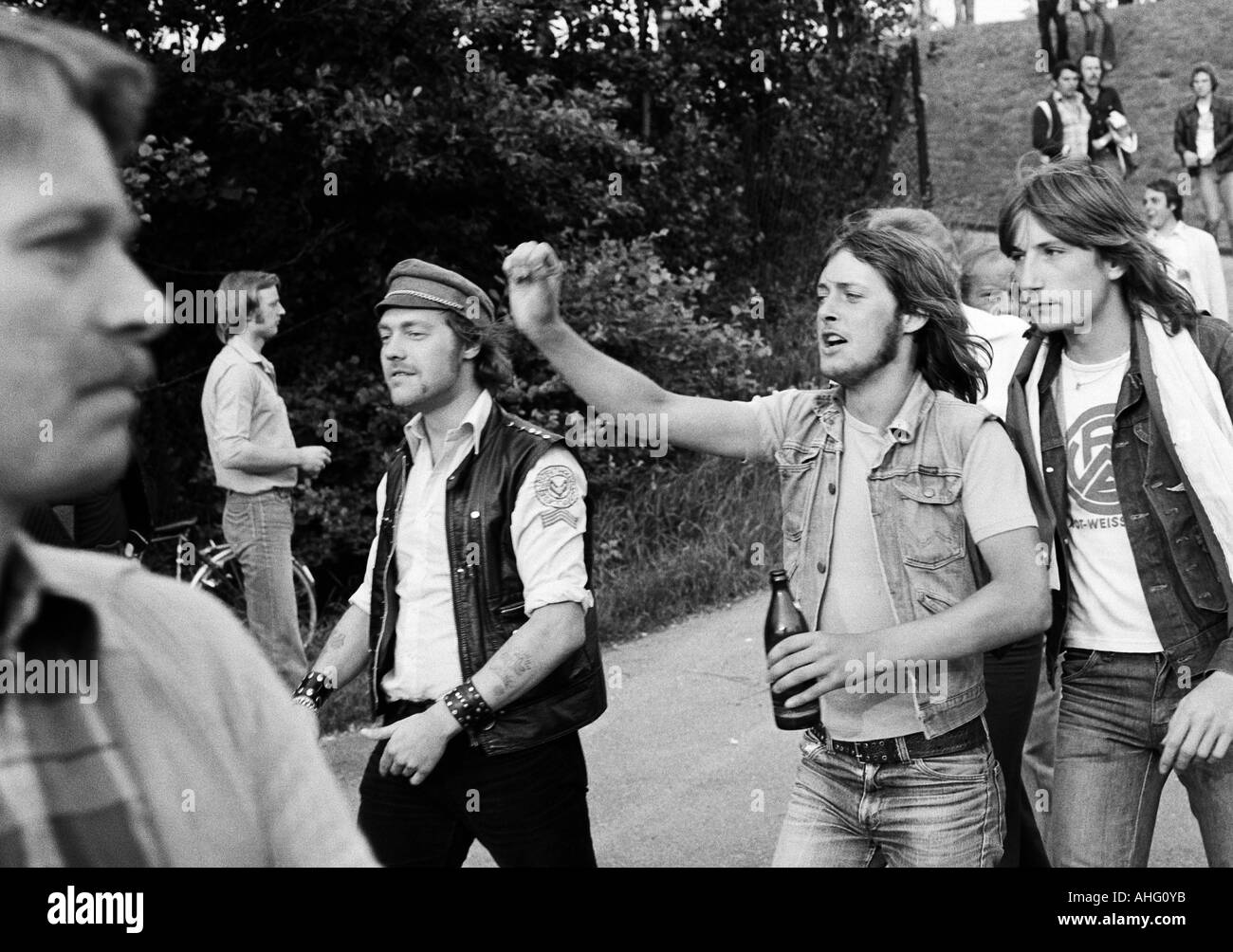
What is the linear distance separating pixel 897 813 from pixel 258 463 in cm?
421

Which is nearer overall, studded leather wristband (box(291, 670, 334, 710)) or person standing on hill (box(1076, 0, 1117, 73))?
studded leather wristband (box(291, 670, 334, 710))

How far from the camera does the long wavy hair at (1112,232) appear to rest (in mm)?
3295

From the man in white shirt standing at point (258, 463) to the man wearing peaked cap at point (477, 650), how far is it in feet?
10.2

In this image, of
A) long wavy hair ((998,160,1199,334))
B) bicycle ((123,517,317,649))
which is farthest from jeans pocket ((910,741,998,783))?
bicycle ((123,517,317,649))

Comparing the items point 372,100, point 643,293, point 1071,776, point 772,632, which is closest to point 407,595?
point 772,632

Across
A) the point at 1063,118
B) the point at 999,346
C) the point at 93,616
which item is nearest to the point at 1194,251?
the point at 999,346

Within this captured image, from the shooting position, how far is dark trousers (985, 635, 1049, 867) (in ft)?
12.9

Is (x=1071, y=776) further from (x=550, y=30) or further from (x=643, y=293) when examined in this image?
(x=550, y=30)

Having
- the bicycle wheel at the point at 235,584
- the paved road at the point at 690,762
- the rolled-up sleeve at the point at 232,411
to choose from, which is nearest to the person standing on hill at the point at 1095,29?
the paved road at the point at 690,762

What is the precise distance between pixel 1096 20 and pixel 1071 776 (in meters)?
17.7

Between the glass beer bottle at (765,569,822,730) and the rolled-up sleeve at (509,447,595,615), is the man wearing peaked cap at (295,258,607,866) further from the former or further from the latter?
the glass beer bottle at (765,569,822,730)

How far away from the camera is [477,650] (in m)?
3.32

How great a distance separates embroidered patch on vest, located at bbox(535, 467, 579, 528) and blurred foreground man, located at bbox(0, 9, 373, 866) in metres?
2.23

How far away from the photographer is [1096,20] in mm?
18781
